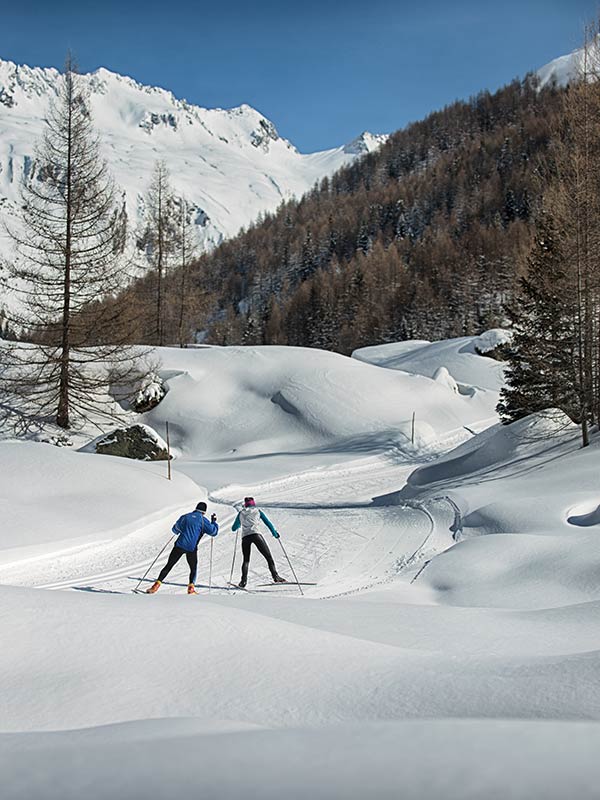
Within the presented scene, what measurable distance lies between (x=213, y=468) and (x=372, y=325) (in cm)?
5851

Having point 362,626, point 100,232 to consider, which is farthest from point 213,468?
point 362,626

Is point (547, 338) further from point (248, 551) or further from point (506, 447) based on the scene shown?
point (248, 551)

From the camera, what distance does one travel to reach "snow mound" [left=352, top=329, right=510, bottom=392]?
3956 centimetres

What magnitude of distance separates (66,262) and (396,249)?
79.5 m

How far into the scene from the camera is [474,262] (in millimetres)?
76625

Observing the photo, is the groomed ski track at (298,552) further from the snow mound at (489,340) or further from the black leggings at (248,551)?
the snow mound at (489,340)

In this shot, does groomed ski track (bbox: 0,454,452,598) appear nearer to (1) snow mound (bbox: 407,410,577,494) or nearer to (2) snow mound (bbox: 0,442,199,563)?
(2) snow mound (bbox: 0,442,199,563)

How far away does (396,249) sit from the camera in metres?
96.3

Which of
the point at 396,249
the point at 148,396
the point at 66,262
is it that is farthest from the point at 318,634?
the point at 396,249

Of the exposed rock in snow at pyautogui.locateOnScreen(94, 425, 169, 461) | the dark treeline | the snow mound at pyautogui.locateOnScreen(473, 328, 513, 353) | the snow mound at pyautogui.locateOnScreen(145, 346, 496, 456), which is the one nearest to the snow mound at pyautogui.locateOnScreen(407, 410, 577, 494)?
the dark treeline

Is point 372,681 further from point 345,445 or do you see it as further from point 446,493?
point 345,445

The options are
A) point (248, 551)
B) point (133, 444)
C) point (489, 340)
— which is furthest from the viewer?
point (489, 340)

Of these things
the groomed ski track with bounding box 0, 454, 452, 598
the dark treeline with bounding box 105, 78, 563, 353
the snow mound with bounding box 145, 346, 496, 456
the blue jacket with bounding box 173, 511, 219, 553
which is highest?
the dark treeline with bounding box 105, 78, 563, 353

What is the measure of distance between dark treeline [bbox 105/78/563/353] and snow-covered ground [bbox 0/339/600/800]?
9.75 metres
